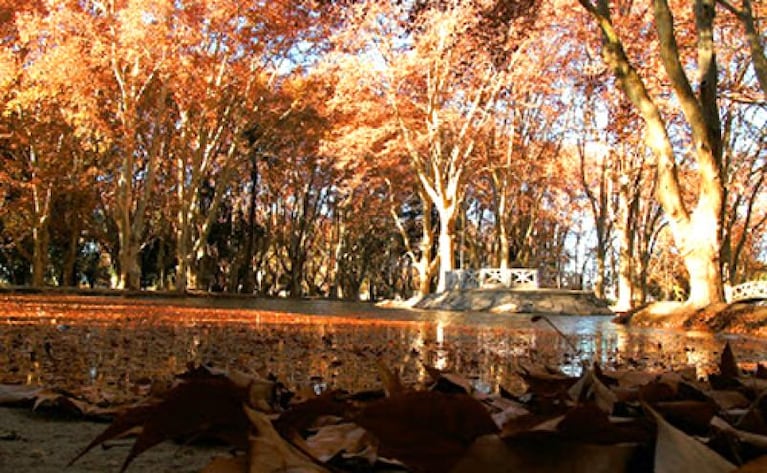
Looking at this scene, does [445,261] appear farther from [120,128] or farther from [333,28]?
[120,128]

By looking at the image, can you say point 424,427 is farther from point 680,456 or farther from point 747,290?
point 747,290

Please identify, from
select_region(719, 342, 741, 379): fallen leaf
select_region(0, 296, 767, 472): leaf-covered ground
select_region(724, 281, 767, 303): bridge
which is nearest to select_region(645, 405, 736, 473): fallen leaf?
select_region(0, 296, 767, 472): leaf-covered ground

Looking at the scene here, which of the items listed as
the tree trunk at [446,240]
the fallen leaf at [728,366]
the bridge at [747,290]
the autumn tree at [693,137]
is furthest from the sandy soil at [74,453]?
the bridge at [747,290]

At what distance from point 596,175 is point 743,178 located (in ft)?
26.4

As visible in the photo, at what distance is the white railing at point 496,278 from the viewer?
22406 mm

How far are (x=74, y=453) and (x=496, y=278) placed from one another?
2220 centimetres

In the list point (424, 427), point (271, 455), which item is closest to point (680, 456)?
point (424, 427)

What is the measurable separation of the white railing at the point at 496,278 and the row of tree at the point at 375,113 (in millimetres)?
952

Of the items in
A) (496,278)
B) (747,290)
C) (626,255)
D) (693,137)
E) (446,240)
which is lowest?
(747,290)

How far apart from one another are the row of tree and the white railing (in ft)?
3.12

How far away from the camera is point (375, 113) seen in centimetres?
2316

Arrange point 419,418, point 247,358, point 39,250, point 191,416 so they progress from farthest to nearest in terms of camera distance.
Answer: point 39,250, point 247,358, point 191,416, point 419,418

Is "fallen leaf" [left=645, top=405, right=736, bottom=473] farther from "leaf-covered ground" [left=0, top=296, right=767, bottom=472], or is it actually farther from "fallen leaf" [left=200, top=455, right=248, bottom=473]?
"fallen leaf" [left=200, top=455, right=248, bottom=473]

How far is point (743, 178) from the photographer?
22812mm
